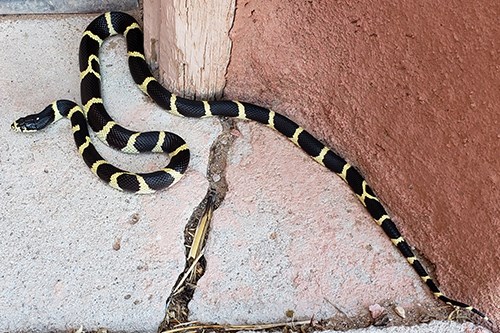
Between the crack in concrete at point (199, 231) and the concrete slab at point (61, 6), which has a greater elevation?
the concrete slab at point (61, 6)

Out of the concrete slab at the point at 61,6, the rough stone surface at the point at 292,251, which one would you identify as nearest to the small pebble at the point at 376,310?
the rough stone surface at the point at 292,251

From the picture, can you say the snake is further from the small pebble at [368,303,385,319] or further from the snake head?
the small pebble at [368,303,385,319]

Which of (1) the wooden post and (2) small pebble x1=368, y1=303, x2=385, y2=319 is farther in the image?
(1) the wooden post

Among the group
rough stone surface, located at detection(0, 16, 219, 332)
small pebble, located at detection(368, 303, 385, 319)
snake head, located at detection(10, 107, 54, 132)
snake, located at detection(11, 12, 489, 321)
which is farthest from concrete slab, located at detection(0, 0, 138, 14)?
small pebble, located at detection(368, 303, 385, 319)

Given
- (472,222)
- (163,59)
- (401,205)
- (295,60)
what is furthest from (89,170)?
(472,222)

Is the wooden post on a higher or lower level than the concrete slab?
higher

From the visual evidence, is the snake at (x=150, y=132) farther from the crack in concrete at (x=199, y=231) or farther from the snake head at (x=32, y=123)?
the crack in concrete at (x=199, y=231)

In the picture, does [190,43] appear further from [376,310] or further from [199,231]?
[376,310]
